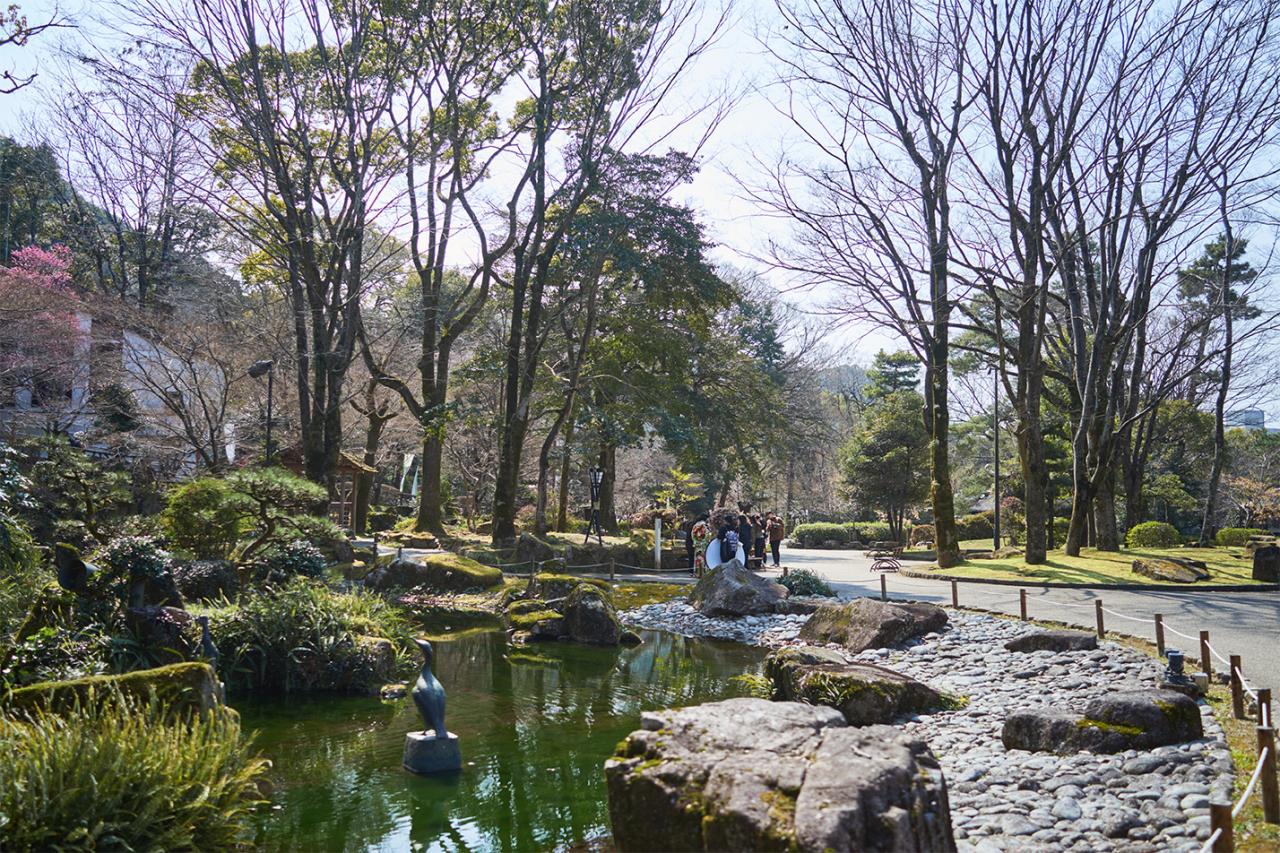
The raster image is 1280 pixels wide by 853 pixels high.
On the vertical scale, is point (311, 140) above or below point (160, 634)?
above

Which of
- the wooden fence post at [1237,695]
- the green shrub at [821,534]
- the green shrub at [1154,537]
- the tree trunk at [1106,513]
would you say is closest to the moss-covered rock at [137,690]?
the wooden fence post at [1237,695]

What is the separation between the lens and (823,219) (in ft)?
71.2

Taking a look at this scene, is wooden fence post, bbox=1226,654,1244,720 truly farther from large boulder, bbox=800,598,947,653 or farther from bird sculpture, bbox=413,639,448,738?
bird sculpture, bbox=413,639,448,738

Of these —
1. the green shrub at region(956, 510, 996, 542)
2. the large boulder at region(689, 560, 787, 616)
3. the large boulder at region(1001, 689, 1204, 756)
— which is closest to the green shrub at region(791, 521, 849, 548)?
the green shrub at region(956, 510, 996, 542)

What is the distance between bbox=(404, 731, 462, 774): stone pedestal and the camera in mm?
7293

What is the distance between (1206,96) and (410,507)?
113 feet

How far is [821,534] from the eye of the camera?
41.2 m

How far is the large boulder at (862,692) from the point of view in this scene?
860 centimetres

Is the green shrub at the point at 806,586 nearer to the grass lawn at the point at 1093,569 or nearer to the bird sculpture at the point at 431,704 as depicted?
the grass lawn at the point at 1093,569

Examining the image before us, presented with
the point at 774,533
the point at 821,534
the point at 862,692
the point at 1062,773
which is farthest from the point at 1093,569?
the point at 821,534

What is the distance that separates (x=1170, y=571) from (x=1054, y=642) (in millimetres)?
8266

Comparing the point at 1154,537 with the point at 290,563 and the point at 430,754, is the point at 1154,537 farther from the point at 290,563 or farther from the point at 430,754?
the point at 430,754

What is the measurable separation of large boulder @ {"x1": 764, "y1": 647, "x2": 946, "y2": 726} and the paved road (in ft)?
10.1

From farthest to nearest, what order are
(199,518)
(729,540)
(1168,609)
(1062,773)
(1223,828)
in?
1. (729,540)
2. (1168,609)
3. (199,518)
4. (1062,773)
5. (1223,828)
